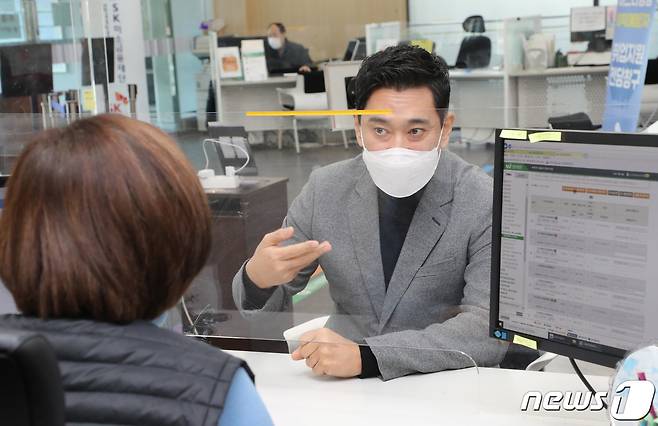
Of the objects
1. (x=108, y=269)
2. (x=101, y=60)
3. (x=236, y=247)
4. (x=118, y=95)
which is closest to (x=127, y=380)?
(x=108, y=269)

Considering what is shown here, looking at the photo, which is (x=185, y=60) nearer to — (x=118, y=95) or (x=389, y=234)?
(x=118, y=95)

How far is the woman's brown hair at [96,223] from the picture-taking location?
0.95 metres

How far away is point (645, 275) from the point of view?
1398mm

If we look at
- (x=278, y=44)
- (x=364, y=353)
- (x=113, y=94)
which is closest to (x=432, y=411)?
(x=364, y=353)

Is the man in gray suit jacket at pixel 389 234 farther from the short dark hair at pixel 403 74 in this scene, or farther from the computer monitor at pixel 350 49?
the computer monitor at pixel 350 49

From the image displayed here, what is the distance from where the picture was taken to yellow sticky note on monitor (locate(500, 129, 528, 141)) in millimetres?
1495

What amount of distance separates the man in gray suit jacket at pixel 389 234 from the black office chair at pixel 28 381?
3.43 ft

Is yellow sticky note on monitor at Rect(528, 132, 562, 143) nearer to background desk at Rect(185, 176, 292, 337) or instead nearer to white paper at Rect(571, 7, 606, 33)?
background desk at Rect(185, 176, 292, 337)

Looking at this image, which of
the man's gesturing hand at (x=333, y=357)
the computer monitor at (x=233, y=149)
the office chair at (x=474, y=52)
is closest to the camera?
the man's gesturing hand at (x=333, y=357)

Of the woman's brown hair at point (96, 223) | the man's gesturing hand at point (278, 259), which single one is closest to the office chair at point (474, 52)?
the man's gesturing hand at point (278, 259)

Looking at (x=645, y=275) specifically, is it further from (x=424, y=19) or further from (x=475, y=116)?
(x=424, y=19)

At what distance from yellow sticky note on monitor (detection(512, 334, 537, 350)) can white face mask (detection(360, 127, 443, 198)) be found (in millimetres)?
464

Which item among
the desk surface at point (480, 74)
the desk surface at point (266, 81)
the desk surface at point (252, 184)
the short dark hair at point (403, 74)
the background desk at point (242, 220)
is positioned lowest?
the desk surface at point (266, 81)

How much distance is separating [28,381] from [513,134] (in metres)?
0.99
